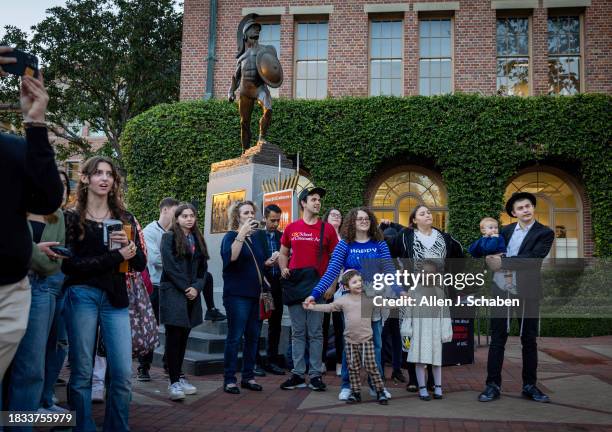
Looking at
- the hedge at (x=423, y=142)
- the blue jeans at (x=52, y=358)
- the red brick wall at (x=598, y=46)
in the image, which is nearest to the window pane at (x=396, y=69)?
the hedge at (x=423, y=142)

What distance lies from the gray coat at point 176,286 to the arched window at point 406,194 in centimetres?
1120

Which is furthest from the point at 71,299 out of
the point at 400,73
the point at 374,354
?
the point at 400,73

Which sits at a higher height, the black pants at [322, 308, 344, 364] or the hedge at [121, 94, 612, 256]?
the hedge at [121, 94, 612, 256]

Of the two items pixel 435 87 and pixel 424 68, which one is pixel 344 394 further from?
pixel 424 68

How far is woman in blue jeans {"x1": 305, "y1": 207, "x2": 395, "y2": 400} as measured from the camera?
5596 mm

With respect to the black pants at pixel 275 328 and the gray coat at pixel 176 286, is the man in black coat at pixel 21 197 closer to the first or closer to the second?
the gray coat at pixel 176 286

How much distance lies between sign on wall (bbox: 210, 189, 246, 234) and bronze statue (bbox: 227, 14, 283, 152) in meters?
1.00

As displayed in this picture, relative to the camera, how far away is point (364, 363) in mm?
5344

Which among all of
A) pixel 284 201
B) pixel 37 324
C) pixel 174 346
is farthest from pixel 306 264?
pixel 37 324

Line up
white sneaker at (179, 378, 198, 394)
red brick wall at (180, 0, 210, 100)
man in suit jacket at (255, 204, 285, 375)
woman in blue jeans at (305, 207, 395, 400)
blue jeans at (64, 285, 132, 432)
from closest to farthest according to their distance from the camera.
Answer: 1. blue jeans at (64, 285, 132, 432)
2. white sneaker at (179, 378, 198, 394)
3. woman in blue jeans at (305, 207, 395, 400)
4. man in suit jacket at (255, 204, 285, 375)
5. red brick wall at (180, 0, 210, 100)

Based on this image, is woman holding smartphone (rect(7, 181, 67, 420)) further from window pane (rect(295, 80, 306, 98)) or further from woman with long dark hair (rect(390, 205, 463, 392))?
window pane (rect(295, 80, 306, 98))

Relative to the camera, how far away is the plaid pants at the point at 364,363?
5.32 m

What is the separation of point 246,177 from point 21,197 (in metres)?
6.74

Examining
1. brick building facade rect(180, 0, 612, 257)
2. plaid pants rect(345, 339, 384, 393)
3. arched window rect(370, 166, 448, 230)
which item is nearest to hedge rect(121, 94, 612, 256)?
arched window rect(370, 166, 448, 230)
